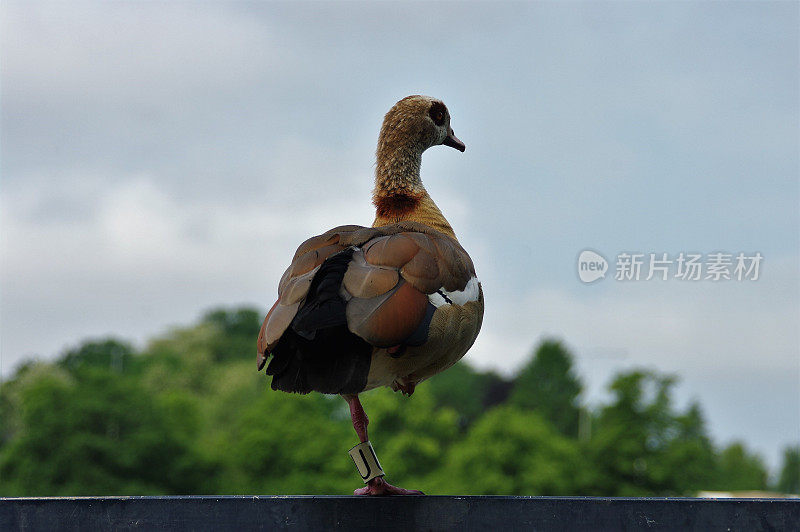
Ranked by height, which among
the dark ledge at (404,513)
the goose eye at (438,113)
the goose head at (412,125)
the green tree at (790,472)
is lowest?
the dark ledge at (404,513)

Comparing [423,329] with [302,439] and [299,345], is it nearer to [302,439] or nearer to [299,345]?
[299,345]

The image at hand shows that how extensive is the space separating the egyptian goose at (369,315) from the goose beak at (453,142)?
1.75m

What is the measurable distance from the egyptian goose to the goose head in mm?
1116

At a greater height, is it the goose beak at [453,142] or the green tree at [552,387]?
the green tree at [552,387]

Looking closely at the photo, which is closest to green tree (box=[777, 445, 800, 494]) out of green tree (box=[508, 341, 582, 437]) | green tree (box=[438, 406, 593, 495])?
green tree (box=[508, 341, 582, 437])

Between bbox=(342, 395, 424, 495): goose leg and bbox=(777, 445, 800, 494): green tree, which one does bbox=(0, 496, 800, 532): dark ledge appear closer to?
bbox=(342, 395, 424, 495): goose leg

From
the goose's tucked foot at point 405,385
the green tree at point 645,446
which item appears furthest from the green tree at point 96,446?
the goose's tucked foot at point 405,385

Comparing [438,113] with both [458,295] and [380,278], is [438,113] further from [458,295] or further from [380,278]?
[380,278]

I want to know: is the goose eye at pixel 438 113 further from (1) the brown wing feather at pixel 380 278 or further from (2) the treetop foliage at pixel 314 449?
(2) the treetop foliage at pixel 314 449

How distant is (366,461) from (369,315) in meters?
1.27

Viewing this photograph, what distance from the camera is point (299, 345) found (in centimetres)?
642

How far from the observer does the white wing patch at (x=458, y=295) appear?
22.7 feet

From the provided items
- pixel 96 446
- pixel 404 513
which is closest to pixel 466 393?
pixel 96 446

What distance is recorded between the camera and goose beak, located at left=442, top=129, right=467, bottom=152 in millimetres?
9539
